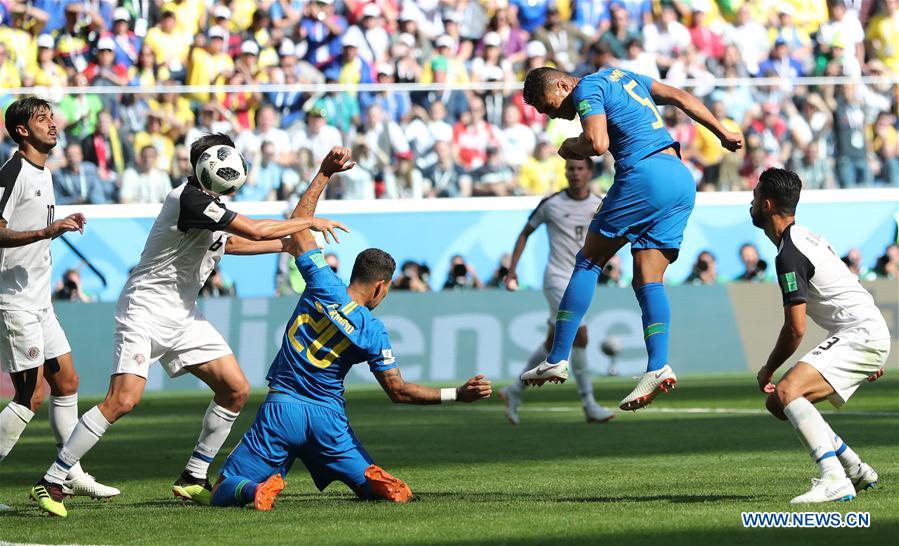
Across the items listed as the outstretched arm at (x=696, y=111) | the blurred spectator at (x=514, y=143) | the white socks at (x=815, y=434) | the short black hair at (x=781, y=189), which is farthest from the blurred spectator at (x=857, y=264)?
the white socks at (x=815, y=434)

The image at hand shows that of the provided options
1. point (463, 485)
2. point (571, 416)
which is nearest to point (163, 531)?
point (463, 485)

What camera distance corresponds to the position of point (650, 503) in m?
8.01

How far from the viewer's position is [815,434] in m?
7.71

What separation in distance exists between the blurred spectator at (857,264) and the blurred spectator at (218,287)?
9.15 metres

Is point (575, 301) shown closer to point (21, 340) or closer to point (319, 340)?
point (319, 340)

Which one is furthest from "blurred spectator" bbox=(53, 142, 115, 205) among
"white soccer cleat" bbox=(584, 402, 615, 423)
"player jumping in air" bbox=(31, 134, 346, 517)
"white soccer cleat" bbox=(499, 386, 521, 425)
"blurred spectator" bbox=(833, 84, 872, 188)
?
"player jumping in air" bbox=(31, 134, 346, 517)

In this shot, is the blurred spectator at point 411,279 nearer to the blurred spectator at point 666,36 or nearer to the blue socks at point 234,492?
the blurred spectator at point 666,36

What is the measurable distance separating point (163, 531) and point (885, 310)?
611 inches

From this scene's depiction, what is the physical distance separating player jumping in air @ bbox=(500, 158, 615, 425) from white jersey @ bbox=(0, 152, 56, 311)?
6222 mm

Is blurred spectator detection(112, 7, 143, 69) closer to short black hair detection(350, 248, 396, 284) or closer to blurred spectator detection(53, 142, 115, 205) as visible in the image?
blurred spectator detection(53, 142, 115, 205)

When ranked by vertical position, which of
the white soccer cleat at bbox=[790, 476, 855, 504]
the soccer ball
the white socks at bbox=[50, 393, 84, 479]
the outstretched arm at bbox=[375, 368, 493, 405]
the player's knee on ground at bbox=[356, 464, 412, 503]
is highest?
the soccer ball

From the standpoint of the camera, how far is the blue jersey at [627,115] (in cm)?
870

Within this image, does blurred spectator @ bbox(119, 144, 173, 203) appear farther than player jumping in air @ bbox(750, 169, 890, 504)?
Yes

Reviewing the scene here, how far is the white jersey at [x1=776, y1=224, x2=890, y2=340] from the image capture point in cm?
773
